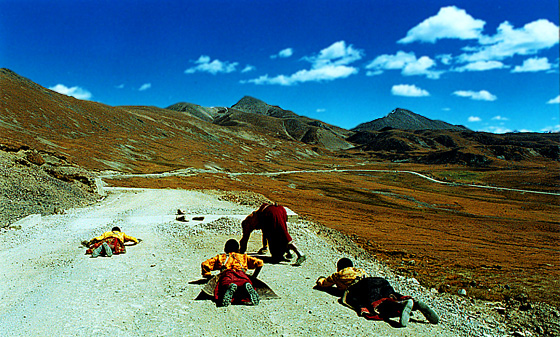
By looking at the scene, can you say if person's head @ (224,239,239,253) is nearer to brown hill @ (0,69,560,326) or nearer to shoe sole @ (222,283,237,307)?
shoe sole @ (222,283,237,307)

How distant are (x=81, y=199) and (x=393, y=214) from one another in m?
26.5

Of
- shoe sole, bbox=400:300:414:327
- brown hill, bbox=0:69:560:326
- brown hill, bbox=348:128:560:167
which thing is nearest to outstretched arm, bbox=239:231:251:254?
shoe sole, bbox=400:300:414:327

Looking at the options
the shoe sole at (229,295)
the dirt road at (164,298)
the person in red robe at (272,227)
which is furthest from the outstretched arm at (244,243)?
the shoe sole at (229,295)

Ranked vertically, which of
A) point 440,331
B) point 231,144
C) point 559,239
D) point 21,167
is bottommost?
point 559,239

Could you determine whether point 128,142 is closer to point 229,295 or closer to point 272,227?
point 272,227

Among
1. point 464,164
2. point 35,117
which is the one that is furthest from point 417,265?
point 464,164

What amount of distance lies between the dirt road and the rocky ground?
0.03 metres

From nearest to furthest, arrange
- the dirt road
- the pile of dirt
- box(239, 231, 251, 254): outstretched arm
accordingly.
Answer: the dirt road → box(239, 231, 251, 254): outstretched arm → the pile of dirt

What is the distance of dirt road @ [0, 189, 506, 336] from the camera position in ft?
19.3

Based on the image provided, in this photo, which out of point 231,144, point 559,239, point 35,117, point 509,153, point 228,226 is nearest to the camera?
point 228,226

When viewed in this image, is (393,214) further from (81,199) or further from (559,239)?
(81,199)

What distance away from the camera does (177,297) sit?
7.19m

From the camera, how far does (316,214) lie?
2641 cm

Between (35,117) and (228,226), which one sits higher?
(35,117)
